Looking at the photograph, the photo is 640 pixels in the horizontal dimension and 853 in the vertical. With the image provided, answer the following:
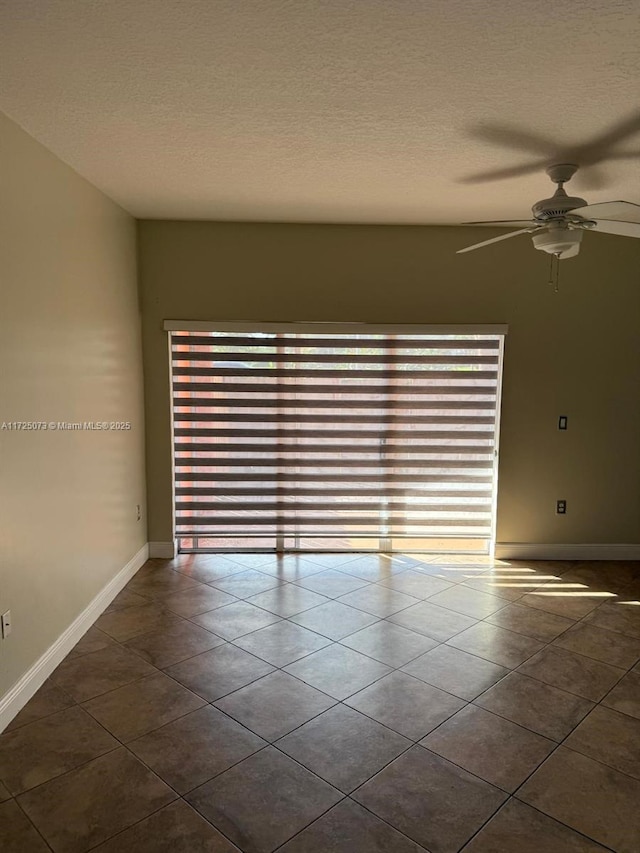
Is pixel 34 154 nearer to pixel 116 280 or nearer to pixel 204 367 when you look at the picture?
pixel 116 280

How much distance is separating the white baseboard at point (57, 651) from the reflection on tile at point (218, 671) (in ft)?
1.97

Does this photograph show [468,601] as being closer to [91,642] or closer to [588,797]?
[588,797]

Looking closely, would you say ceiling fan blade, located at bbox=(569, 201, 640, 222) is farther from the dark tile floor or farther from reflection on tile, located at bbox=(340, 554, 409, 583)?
reflection on tile, located at bbox=(340, 554, 409, 583)

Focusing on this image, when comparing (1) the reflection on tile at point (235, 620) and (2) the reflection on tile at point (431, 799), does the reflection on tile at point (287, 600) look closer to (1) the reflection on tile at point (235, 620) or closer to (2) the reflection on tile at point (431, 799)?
(1) the reflection on tile at point (235, 620)

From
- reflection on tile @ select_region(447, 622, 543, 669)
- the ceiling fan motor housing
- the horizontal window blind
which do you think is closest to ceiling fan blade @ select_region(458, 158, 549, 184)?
the ceiling fan motor housing

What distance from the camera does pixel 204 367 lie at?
4.52m

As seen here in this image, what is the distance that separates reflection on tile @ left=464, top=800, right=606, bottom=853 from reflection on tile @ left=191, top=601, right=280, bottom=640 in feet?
5.73

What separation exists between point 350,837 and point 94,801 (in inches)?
37.0

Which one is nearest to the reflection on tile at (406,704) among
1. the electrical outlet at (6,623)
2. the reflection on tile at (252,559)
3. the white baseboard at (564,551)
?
the electrical outlet at (6,623)

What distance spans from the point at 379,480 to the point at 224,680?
2.24m

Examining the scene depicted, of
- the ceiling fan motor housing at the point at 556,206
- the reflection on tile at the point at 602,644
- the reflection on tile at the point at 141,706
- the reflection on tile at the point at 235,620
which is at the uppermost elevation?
the ceiling fan motor housing at the point at 556,206

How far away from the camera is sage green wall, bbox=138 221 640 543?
175 inches

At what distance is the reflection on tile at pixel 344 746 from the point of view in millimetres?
2223

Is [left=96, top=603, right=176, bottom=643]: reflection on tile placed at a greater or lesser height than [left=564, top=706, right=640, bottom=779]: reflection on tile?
greater
